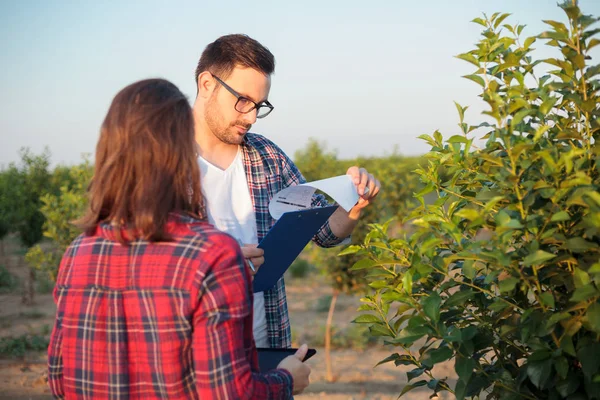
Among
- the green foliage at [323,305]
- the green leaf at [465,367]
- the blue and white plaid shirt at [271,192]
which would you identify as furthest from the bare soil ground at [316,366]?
the green leaf at [465,367]

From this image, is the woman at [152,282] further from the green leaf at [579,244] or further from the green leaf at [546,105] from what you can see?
the green leaf at [546,105]

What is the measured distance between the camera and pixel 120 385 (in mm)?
1396

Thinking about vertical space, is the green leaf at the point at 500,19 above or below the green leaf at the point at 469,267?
above

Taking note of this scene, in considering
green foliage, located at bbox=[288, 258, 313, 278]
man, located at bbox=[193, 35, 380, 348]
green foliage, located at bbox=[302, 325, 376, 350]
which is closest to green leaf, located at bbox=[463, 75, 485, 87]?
man, located at bbox=[193, 35, 380, 348]

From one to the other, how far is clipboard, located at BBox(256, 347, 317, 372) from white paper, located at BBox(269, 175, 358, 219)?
0.62 meters

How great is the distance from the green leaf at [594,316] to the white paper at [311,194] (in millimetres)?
994

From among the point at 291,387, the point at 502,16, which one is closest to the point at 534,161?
the point at 502,16

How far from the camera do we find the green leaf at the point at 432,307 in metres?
1.60

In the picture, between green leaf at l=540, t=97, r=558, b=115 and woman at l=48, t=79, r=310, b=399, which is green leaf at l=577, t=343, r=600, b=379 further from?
woman at l=48, t=79, r=310, b=399

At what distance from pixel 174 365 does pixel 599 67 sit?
1.35m

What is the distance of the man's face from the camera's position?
97.7 inches

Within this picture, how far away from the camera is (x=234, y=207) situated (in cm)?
251

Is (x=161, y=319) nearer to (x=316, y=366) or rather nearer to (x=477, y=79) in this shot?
(x=477, y=79)

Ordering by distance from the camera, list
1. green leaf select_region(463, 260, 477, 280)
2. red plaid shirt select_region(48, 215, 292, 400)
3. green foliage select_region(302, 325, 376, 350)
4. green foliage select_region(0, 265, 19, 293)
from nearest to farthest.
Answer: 1. red plaid shirt select_region(48, 215, 292, 400)
2. green leaf select_region(463, 260, 477, 280)
3. green foliage select_region(302, 325, 376, 350)
4. green foliage select_region(0, 265, 19, 293)
